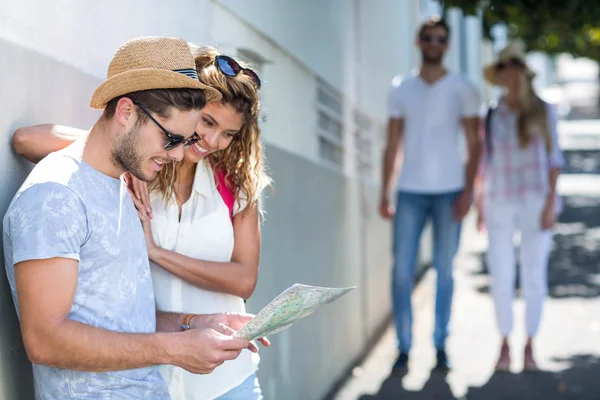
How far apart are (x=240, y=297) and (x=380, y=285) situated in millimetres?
5161

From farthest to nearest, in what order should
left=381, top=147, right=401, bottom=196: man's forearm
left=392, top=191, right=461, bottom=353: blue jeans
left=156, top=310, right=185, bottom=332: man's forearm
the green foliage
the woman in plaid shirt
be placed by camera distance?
the green foliage < left=381, top=147, right=401, bottom=196: man's forearm < left=392, top=191, right=461, bottom=353: blue jeans < the woman in plaid shirt < left=156, top=310, right=185, bottom=332: man's forearm

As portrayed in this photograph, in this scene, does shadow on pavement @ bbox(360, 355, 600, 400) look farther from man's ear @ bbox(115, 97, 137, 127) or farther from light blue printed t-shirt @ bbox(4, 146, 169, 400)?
man's ear @ bbox(115, 97, 137, 127)

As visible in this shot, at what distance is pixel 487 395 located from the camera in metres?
5.98

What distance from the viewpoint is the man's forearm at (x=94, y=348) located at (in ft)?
7.35

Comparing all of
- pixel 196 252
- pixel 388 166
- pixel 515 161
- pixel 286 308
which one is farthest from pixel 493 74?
pixel 286 308

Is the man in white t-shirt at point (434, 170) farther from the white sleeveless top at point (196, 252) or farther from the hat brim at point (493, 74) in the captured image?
the white sleeveless top at point (196, 252)

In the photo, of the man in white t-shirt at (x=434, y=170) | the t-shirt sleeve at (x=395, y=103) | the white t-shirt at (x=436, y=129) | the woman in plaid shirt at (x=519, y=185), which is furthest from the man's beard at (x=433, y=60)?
the woman in plaid shirt at (x=519, y=185)

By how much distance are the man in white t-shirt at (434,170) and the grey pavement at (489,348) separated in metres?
0.30

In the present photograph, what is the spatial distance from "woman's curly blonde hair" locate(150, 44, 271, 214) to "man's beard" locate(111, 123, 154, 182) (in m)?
0.55

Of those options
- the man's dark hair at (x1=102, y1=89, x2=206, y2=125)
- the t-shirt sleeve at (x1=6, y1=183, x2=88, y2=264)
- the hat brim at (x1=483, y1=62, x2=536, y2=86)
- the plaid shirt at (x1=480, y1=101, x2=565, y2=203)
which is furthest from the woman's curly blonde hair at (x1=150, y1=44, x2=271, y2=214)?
the hat brim at (x1=483, y1=62, x2=536, y2=86)

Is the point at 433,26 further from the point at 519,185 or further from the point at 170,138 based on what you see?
the point at 170,138

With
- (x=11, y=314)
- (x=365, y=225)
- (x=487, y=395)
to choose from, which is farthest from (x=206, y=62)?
(x=365, y=225)

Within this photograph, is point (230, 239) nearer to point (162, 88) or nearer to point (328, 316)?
point (162, 88)

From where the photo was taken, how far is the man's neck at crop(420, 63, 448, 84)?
21.6 feet
